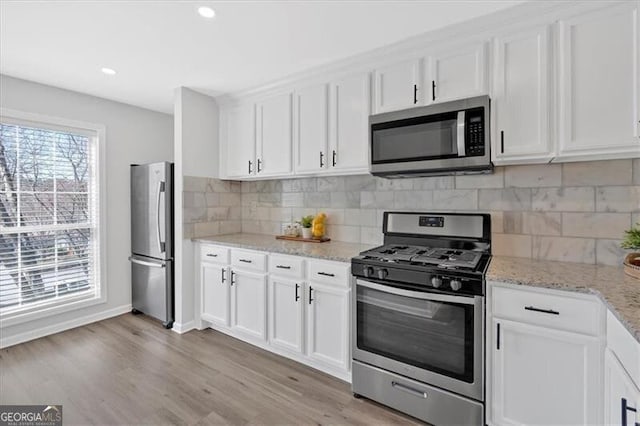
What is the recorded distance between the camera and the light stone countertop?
1.28 metres

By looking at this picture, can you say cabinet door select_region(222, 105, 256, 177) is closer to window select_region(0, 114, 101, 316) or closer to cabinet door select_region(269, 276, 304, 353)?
cabinet door select_region(269, 276, 304, 353)

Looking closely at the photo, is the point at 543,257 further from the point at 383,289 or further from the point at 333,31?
the point at 333,31

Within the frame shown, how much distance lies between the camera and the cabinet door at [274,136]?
299 cm

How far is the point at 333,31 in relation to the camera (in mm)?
2141

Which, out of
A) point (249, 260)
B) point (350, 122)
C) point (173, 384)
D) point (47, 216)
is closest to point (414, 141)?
point (350, 122)

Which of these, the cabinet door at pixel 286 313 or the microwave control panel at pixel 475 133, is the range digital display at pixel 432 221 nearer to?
the microwave control panel at pixel 475 133

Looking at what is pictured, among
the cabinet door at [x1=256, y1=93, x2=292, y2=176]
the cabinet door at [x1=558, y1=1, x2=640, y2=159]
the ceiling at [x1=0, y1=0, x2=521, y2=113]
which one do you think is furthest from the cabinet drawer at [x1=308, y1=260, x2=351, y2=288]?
the ceiling at [x1=0, y1=0, x2=521, y2=113]

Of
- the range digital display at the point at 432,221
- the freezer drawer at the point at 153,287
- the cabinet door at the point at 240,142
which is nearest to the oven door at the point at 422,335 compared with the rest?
the range digital display at the point at 432,221

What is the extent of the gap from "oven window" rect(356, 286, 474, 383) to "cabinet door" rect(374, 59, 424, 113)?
4.46ft

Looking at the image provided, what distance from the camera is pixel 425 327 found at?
6.18ft

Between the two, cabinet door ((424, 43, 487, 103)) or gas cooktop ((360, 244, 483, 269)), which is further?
cabinet door ((424, 43, 487, 103))

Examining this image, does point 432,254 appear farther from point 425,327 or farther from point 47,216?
point 47,216

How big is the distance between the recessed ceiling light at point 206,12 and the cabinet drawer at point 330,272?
176 centimetres

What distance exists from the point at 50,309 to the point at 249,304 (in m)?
2.05
